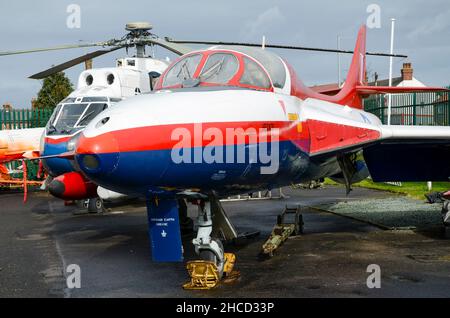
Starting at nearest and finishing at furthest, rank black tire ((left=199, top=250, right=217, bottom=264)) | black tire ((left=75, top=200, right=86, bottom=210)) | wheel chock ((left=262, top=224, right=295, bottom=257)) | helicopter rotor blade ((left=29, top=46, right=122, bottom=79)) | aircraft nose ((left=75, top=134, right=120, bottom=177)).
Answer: aircraft nose ((left=75, top=134, right=120, bottom=177)), black tire ((left=199, top=250, right=217, bottom=264)), wheel chock ((left=262, top=224, right=295, bottom=257)), black tire ((left=75, top=200, right=86, bottom=210)), helicopter rotor blade ((left=29, top=46, right=122, bottom=79))

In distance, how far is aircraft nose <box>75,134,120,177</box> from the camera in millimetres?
5773

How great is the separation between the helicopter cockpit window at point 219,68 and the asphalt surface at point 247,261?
2647 mm

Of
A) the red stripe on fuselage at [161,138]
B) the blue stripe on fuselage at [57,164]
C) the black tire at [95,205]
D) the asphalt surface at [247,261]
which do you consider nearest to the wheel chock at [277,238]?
the asphalt surface at [247,261]

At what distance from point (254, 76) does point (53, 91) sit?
3537 cm

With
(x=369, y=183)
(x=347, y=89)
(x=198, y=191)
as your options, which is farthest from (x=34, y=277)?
(x=369, y=183)

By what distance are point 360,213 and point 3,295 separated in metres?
9.86

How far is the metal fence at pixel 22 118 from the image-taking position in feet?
92.4

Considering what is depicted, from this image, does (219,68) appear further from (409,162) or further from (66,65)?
(66,65)

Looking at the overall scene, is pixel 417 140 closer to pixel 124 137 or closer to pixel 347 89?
pixel 347 89

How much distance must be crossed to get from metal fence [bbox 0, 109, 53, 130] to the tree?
11.6 meters

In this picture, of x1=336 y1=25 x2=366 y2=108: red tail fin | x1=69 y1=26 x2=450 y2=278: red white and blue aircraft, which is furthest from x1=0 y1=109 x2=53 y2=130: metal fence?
x1=69 y1=26 x2=450 y2=278: red white and blue aircraft

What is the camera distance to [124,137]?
5.85m

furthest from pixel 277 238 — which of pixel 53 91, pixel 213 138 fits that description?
pixel 53 91

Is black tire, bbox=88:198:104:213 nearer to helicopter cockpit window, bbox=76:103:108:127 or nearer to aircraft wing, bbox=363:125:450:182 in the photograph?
helicopter cockpit window, bbox=76:103:108:127
